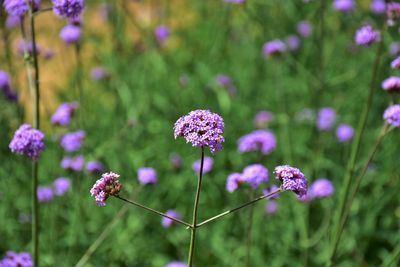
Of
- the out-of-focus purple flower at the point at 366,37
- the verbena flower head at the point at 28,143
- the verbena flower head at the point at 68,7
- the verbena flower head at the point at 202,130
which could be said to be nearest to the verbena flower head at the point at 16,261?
the verbena flower head at the point at 28,143

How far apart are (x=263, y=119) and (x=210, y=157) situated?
0.57 meters

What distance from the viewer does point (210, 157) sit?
145 inches

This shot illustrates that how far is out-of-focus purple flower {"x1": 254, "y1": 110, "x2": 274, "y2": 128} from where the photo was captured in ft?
13.2

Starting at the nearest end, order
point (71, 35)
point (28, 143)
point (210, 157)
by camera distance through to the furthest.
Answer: point (28, 143), point (71, 35), point (210, 157)

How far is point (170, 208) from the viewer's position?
147 inches

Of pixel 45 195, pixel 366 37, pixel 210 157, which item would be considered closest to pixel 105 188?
pixel 366 37

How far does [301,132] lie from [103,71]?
5.54 feet

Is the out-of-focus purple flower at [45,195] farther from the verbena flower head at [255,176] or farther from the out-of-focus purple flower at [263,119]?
the out-of-focus purple flower at [263,119]

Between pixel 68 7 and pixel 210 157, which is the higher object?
pixel 210 157

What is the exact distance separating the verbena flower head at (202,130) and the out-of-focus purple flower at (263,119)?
2534 mm

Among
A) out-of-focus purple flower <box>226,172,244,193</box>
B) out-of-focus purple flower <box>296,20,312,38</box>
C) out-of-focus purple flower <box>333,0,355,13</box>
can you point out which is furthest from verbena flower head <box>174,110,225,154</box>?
out-of-focus purple flower <box>296,20,312,38</box>

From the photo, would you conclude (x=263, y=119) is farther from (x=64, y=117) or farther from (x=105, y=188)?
(x=105, y=188)

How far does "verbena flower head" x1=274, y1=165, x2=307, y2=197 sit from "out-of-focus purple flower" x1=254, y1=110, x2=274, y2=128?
7.98ft

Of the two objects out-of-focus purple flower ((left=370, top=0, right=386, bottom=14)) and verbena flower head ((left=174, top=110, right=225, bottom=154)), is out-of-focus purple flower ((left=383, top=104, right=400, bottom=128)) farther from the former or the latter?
out-of-focus purple flower ((left=370, top=0, right=386, bottom=14))
